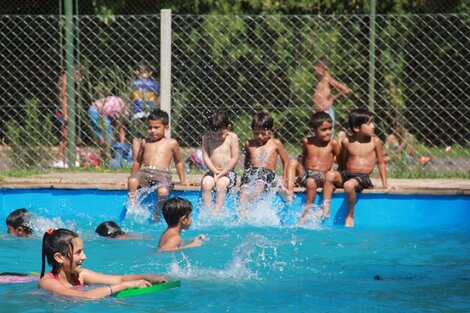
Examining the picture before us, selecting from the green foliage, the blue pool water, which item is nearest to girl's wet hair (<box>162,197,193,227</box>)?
the blue pool water

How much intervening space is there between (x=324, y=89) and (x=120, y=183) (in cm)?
293

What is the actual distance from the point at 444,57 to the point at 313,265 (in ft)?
19.7

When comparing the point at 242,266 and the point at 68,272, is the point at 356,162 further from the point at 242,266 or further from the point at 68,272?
the point at 68,272

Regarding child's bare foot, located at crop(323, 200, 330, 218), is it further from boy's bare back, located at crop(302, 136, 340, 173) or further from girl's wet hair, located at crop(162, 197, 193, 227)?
girl's wet hair, located at crop(162, 197, 193, 227)

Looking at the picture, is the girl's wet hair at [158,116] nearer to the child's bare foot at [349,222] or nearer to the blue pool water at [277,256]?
the blue pool water at [277,256]

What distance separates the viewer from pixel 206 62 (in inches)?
503

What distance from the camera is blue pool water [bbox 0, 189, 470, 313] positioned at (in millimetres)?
7086

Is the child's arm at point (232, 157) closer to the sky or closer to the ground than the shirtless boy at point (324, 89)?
closer to the ground

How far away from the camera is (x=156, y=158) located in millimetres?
10805

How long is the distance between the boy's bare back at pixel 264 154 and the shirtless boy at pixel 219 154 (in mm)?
137

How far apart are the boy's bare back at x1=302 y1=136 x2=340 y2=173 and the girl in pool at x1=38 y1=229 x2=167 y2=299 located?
3.76 meters

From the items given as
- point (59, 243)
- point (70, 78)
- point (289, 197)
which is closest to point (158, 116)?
point (289, 197)

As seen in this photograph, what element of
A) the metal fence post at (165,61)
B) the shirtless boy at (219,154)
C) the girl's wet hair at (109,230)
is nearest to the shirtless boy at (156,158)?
the shirtless boy at (219,154)

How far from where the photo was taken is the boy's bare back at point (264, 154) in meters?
10.7
